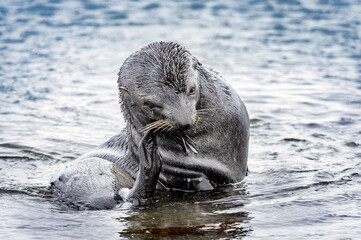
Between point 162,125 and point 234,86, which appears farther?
point 234,86

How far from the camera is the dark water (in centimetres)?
541

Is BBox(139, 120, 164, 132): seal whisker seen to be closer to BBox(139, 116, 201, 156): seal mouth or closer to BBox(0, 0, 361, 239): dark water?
BBox(139, 116, 201, 156): seal mouth

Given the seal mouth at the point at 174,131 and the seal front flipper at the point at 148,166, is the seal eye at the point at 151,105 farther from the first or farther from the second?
the seal front flipper at the point at 148,166

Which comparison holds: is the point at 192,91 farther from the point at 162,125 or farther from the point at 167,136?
the point at 167,136

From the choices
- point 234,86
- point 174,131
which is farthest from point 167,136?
point 234,86

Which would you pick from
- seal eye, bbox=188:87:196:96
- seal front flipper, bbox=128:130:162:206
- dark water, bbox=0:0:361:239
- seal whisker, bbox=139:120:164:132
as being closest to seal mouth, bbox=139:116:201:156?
seal whisker, bbox=139:120:164:132

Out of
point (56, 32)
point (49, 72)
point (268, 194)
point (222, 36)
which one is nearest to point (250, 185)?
point (268, 194)

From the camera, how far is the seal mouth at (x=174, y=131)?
5270 millimetres

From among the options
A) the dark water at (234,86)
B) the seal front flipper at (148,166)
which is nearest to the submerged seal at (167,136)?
the seal front flipper at (148,166)

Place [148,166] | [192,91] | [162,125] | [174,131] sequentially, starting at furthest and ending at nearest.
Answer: [174,131] < [148,166] < [192,91] < [162,125]

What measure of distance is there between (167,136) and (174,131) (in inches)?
6.6

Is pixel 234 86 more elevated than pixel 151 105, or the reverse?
pixel 151 105

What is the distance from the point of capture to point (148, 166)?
555cm

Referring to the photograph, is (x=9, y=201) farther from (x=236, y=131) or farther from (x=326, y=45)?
(x=326, y=45)
